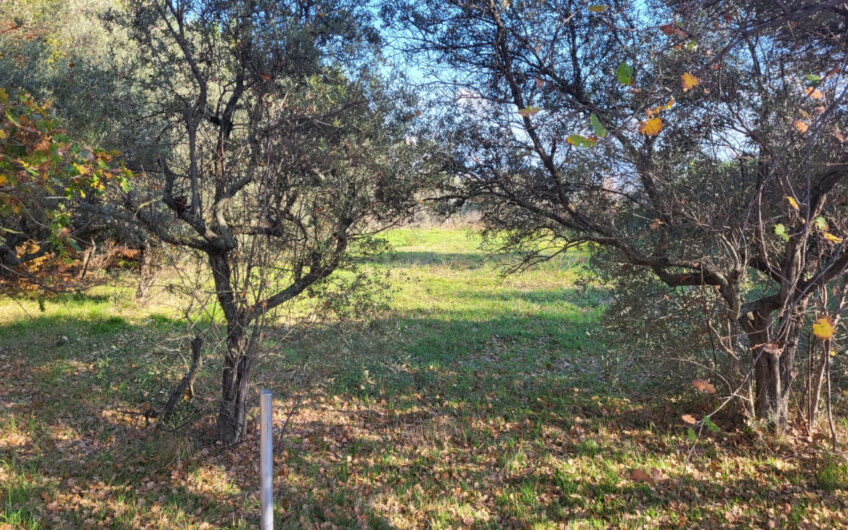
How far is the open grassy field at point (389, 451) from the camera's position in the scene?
485 cm

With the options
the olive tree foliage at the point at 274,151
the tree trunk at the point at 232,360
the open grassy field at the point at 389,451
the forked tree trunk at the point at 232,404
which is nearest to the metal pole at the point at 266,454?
the open grassy field at the point at 389,451

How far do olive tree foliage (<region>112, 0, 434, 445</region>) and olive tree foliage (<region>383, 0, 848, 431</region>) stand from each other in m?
0.92

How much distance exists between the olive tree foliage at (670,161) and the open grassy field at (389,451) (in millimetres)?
1201

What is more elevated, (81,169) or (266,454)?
(81,169)

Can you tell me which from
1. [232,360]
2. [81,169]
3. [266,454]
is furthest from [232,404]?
[266,454]

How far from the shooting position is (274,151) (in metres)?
5.77

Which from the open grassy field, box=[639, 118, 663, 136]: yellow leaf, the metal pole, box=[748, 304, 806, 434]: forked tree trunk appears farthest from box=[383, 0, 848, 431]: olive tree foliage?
the metal pole

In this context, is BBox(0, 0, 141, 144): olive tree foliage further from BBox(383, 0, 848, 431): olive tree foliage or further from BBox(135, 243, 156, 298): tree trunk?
BBox(383, 0, 848, 431): olive tree foliage

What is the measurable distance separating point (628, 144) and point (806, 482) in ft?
12.1

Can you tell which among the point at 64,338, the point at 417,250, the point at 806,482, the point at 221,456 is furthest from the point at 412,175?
the point at 417,250

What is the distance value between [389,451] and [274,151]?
363cm

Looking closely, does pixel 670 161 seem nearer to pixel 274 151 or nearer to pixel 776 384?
pixel 776 384

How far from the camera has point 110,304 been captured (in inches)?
560

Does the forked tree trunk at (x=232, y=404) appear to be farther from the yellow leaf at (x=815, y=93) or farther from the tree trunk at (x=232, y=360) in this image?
the yellow leaf at (x=815, y=93)
